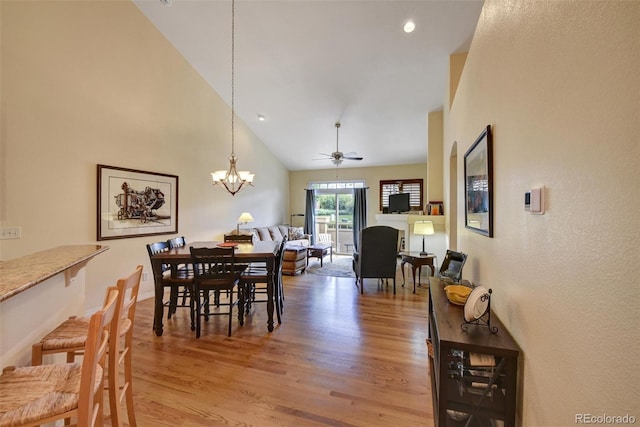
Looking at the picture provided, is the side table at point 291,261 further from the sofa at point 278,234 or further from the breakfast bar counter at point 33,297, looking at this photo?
the breakfast bar counter at point 33,297

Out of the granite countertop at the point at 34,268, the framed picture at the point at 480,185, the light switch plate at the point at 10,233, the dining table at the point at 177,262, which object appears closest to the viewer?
the granite countertop at the point at 34,268

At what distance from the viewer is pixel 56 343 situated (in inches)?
50.2

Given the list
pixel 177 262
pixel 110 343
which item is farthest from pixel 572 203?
pixel 177 262

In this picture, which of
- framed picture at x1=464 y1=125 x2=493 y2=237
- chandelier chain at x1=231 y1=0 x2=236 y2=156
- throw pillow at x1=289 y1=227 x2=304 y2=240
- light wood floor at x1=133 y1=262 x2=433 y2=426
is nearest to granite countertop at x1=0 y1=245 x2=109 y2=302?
light wood floor at x1=133 y1=262 x2=433 y2=426

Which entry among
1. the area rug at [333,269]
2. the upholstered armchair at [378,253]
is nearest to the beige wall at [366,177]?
the area rug at [333,269]

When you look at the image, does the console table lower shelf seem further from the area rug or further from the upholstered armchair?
the area rug

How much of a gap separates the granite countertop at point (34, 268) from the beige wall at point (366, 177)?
7.16 meters

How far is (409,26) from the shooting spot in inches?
133

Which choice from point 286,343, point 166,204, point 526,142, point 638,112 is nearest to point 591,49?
point 638,112

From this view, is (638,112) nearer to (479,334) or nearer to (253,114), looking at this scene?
(479,334)

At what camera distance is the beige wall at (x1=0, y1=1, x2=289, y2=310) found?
265 cm

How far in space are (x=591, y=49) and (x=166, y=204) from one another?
485 centimetres

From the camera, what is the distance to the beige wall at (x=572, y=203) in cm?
64

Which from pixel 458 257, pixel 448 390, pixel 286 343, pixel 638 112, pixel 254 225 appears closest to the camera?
pixel 638 112
